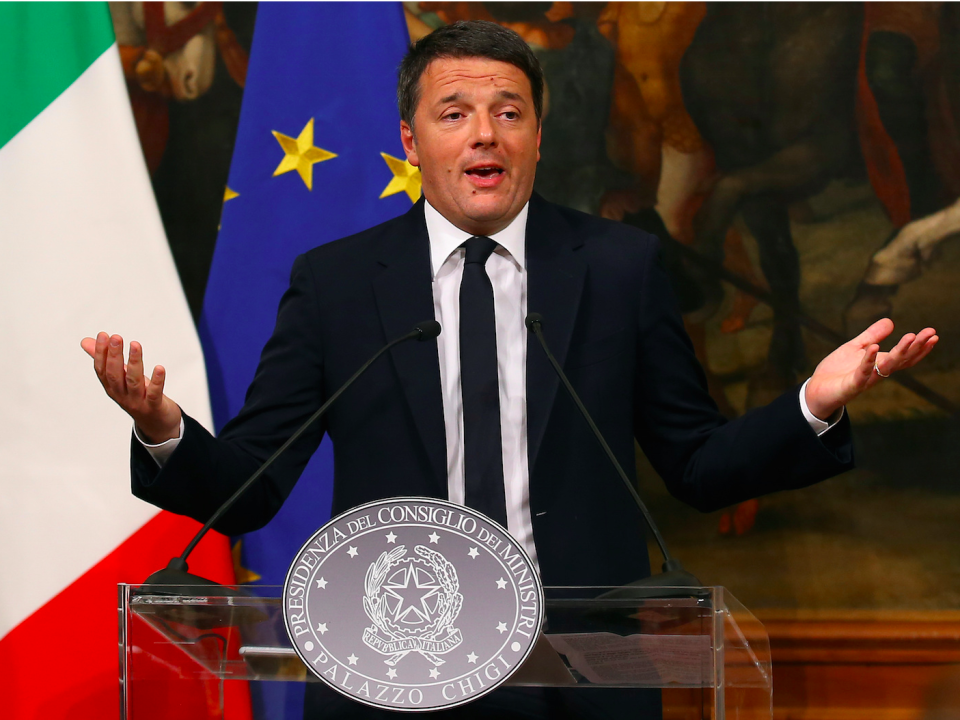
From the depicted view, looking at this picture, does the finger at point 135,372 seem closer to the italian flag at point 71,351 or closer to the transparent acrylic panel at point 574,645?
the transparent acrylic panel at point 574,645

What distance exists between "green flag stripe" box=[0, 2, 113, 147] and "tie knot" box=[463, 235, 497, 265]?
4.77ft

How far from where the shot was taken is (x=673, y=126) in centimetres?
281

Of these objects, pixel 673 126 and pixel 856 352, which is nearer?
pixel 856 352

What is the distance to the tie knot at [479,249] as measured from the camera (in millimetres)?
1868

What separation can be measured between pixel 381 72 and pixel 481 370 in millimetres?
1391

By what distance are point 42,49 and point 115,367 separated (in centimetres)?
164

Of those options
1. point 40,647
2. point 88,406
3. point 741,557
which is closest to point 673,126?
point 741,557

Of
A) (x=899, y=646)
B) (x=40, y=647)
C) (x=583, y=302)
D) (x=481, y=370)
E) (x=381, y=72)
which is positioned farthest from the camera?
Result: (x=381, y=72)

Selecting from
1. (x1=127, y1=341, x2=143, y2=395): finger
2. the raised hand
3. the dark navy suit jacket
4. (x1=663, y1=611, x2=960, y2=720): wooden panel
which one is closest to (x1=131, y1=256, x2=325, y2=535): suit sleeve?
the dark navy suit jacket

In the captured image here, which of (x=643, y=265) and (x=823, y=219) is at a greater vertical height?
(x=823, y=219)

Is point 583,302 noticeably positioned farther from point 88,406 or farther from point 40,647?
point 40,647

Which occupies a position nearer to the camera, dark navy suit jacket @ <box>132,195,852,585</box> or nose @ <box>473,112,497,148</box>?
dark navy suit jacket @ <box>132,195,852,585</box>

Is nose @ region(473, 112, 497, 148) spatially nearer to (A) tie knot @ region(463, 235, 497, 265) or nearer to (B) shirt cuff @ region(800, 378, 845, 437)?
(A) tie knot @ region(463, 235, 497, 265)

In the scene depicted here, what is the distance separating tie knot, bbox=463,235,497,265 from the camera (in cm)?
187
